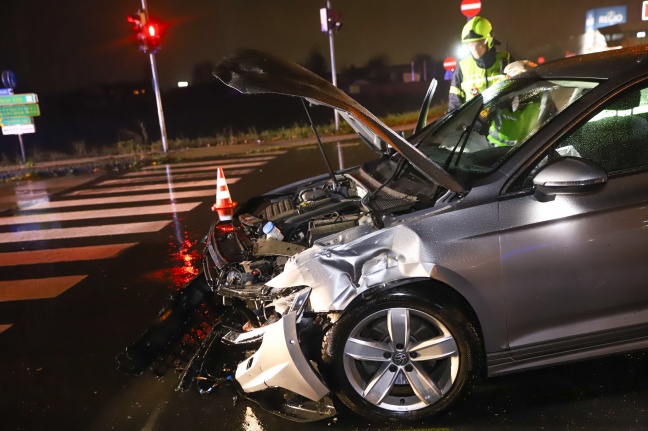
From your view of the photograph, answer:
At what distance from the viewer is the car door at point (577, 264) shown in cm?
285

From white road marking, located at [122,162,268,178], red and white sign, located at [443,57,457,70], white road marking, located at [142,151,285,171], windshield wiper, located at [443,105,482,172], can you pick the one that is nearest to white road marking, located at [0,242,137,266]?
windshield wiper, located at [443,105,482,172]

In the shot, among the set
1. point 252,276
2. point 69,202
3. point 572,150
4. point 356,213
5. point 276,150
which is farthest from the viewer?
point 276,150

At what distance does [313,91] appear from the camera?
10.0ft

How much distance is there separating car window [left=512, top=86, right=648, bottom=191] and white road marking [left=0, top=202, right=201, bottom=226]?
6.93m

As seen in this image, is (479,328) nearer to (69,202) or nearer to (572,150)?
(572,150)

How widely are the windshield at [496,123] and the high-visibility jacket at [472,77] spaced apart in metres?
2.02

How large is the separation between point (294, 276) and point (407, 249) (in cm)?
60

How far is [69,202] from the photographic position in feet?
35.3

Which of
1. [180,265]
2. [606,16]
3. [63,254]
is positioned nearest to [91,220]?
[63,254]

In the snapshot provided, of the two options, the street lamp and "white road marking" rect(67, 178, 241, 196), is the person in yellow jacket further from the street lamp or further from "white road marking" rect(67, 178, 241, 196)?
the street lamp

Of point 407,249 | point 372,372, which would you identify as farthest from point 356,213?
point 372,372

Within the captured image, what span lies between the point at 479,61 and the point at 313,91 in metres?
3.85

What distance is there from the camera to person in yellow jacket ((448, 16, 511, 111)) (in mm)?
6172

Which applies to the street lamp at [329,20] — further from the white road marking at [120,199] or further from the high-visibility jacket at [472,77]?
the high-visibility jacket at [472,77]
